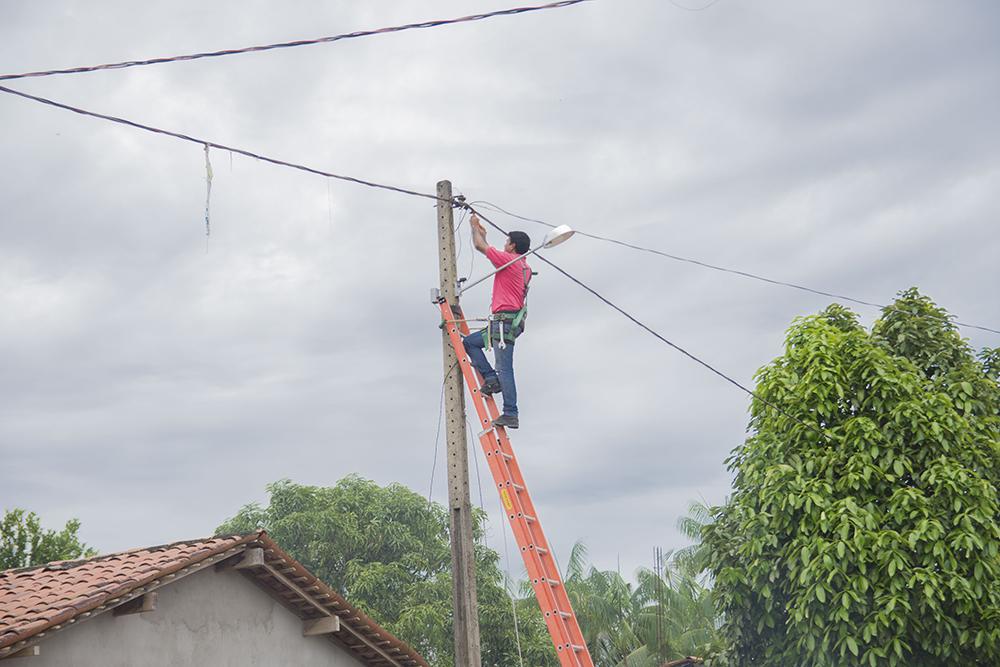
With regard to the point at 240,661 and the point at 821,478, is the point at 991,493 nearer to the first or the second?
the point at 821,478

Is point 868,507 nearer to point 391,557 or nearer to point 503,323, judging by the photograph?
point 503,323

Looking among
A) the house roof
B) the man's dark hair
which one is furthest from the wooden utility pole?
the house roof

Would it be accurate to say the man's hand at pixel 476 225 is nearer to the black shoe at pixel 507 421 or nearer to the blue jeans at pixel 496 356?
the blue jeans at pixel 496 356

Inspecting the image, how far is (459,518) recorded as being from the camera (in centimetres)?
1055

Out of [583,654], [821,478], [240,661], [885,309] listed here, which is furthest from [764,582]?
[240,661]

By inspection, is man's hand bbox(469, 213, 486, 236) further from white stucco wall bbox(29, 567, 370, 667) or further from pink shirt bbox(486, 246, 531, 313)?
white stucco wall bbox(29, 567, 370, 667)

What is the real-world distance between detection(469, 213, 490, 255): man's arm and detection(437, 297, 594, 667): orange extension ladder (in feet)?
2.26

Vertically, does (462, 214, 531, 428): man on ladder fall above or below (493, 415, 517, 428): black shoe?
above

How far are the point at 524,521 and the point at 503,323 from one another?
1970 mm

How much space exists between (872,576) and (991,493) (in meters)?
1.98

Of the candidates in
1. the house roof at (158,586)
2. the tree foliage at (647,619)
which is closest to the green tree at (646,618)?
the tree foliage at (647,619)

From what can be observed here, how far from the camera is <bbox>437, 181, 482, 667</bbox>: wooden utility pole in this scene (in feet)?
33.6

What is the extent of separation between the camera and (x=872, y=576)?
13.6 m

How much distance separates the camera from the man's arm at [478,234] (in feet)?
37.4
